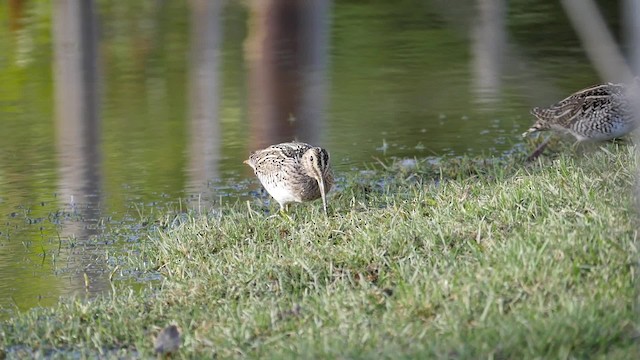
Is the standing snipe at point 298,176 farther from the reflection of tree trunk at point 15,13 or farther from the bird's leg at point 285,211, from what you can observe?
the reflection of tree trunk at point 15,13

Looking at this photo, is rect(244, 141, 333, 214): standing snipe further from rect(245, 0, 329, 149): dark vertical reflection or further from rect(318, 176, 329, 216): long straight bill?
rect(245, 0, 329, 149): dark vertical reflection

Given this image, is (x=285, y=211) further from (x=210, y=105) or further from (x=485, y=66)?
(x=485, y=66)

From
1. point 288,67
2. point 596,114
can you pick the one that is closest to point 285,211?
point 596,114

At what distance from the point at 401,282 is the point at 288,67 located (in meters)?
6.79

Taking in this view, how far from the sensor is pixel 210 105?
14867mm

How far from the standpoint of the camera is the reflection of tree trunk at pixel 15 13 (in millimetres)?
21812

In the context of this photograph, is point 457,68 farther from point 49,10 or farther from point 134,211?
point 49,10

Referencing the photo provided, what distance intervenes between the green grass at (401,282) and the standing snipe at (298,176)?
19 centimetres

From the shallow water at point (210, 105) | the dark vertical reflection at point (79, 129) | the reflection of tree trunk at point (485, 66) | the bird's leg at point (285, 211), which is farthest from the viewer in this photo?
the reflection of tree trunk at point (485, 66)

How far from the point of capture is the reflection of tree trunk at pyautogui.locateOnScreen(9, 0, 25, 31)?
71.6 ft

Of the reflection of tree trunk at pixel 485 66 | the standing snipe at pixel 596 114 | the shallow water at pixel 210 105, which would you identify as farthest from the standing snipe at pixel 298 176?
the reflection of tree trunk at pixel 485 66

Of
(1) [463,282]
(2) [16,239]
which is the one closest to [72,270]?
(2) [16,239]

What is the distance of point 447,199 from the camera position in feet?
29.1

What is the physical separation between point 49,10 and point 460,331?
63.3 ft
